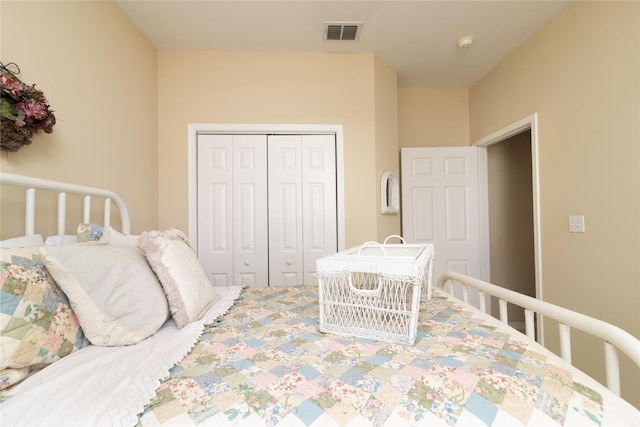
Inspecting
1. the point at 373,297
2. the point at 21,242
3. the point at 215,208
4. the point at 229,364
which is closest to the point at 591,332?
the point at 373,297

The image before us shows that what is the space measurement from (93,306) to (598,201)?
2.56 m

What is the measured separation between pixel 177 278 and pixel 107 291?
23cm

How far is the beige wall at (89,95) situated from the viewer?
1.17 m

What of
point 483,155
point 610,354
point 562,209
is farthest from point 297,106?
point 610,354

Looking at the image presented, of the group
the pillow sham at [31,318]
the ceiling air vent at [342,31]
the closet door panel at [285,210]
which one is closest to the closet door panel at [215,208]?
the closet door panel at [285,210]

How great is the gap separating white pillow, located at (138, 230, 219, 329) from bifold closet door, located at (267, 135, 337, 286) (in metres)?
1.25

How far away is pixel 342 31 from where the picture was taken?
2.09m

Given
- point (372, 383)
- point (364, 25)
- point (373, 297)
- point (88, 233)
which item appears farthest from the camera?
point (364, 25)

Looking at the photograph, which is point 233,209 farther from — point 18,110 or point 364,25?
point 364,25

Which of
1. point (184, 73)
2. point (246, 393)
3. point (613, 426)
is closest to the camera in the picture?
point (613, 426)

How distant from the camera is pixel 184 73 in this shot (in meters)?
2.33

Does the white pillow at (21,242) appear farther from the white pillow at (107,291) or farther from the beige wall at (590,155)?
the beige wall at (590,155)

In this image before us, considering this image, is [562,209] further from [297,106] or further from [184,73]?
[184,73]

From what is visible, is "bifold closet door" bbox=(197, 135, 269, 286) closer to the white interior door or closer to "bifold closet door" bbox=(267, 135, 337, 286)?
"bifold closet door" bbox=(267, 135, 337, 286)
